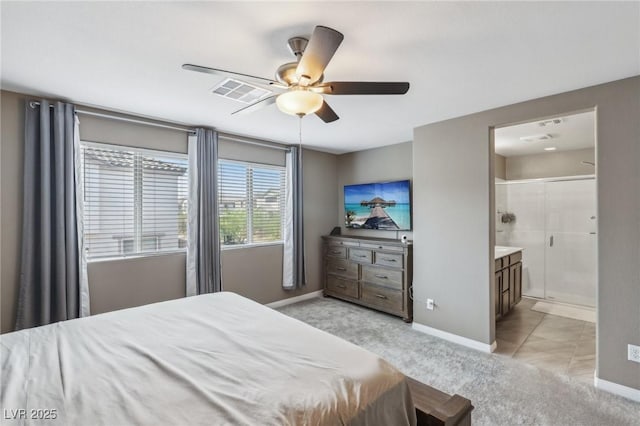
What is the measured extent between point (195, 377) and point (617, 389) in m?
3.14

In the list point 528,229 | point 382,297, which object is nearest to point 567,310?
point 528,229

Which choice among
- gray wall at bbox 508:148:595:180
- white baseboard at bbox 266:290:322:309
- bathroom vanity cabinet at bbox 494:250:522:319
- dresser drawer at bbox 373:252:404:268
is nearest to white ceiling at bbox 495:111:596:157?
gray wall at bbox 508:148:595:180

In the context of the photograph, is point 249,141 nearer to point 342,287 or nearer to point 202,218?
point 202,218

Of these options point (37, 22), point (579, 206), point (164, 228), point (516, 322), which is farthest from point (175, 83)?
point (579, 206)

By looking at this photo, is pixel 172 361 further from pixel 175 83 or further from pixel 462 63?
pixel 462 63

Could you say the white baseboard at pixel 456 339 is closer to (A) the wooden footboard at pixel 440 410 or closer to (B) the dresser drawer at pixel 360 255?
(B) the dresser drawer at pixel 360 255

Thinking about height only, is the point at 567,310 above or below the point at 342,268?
below

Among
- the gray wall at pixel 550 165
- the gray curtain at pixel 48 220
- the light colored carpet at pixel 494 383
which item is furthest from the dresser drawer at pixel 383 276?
the gray curtain at pixel 48 220

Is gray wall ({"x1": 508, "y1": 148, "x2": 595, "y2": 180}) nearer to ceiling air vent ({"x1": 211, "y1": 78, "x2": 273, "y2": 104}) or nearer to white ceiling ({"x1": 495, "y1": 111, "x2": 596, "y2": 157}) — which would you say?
white ceiling ({"x1": 495, "y1": 111, "x2": 596, "y2": 157})

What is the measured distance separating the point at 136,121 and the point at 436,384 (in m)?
3.88

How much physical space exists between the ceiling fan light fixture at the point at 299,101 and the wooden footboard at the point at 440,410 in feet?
5.43

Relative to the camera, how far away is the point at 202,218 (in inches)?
142

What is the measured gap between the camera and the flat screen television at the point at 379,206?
4324mm

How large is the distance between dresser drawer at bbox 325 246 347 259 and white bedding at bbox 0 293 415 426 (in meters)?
2.96
